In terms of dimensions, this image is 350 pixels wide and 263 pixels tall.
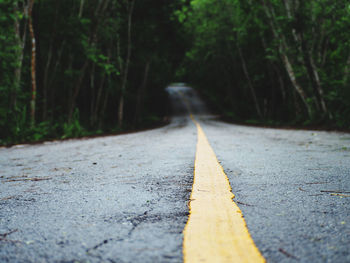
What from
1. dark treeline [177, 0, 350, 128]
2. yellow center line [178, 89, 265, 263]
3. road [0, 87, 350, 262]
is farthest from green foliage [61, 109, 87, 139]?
yellow center line [178, 89, 265, 263]

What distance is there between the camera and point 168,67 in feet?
68.1

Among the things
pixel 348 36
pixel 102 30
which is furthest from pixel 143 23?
pixel 348 36

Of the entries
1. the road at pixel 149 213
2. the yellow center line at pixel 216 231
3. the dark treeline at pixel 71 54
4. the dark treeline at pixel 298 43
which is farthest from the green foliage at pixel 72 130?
the yellow center line at pixel 216 231

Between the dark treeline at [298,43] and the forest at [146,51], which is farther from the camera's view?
the dark treeline at [298,43]

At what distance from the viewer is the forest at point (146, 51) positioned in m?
9.38

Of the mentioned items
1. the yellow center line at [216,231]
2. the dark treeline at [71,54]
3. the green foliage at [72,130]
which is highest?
the dark treeline at [71,54]

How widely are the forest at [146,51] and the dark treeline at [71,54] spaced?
46 millimetres

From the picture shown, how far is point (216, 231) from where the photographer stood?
1180 millimetres

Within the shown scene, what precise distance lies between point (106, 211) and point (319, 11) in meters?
12.6

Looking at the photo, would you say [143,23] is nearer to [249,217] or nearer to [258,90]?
[258,90]

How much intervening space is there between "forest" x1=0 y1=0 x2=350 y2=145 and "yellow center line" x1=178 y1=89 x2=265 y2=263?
7573 millimetres

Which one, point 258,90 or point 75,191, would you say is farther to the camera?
point 258,90

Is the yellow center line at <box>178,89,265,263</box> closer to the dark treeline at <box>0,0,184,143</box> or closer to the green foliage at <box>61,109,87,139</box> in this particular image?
the dark treeline at <box>0,0,184,143</box>

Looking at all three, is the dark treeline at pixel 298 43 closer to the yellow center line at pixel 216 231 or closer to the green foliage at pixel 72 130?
the green foliage at pixel 72 130
